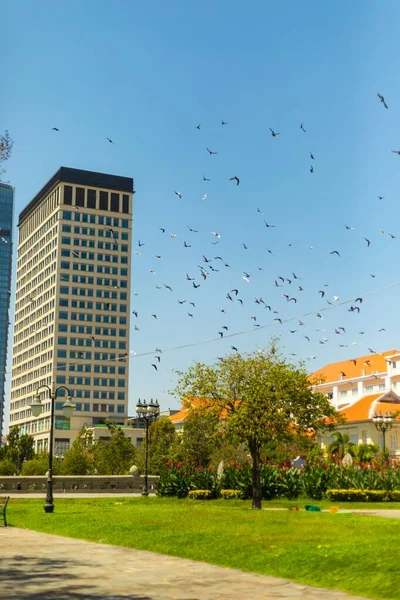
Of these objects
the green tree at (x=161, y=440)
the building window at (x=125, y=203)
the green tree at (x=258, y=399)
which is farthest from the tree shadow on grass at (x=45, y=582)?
the building window at (x=125, y=203)

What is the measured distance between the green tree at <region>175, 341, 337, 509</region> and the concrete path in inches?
647

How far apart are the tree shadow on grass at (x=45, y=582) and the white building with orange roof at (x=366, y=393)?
69959 mm

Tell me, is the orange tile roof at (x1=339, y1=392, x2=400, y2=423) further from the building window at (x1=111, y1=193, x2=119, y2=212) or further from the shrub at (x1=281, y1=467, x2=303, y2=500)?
the building window at (x1=111, y1=193, x2=119, y2=212)

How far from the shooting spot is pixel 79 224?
630 feet

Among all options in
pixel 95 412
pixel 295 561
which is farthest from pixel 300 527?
pixel 95 412

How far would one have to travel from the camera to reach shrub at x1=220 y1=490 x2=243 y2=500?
38.8m

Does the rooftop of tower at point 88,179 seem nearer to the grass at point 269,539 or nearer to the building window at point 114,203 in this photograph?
the building window at point 114,203

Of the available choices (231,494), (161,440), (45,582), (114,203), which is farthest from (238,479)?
(114,203)

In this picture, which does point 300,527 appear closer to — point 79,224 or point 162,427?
point 162,427

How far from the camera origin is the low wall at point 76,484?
51688 millimetres

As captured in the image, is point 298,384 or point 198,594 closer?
point 198,594

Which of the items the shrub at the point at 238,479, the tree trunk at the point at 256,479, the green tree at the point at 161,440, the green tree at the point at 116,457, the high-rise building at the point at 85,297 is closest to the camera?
the tree trunk at the point at 256,479

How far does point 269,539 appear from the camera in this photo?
17750 millimetres

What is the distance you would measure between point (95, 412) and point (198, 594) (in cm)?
17602
